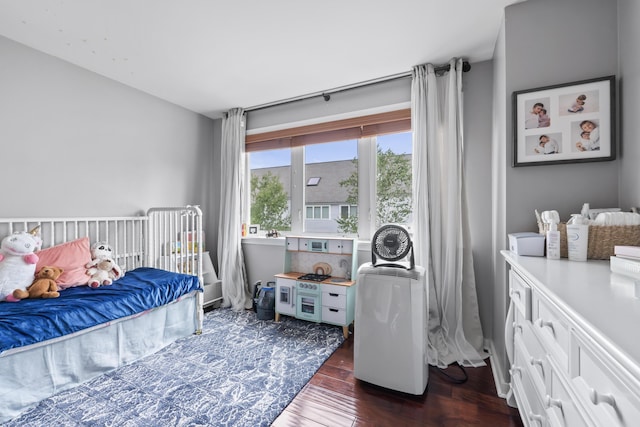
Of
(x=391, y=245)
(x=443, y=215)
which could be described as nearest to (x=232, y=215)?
(x=391, y=245)

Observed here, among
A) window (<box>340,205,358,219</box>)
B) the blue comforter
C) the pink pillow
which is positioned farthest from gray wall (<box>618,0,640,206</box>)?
the pink pillow

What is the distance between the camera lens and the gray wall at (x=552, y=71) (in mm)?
1503

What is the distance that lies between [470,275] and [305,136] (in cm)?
228

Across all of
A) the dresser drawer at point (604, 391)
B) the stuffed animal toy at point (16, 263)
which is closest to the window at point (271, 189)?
the stuffed animal toy at point (16, 263)

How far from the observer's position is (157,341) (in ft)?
7.40

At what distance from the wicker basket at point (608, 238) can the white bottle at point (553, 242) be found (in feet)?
0.18

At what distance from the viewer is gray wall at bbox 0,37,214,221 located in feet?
6.91

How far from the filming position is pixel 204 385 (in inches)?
71.6

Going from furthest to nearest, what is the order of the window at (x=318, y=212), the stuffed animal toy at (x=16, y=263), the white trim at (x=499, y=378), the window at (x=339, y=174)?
1. the window at (x=318, y=212)
2. the window at (x=339, y=174)
3. the stuffed animal toy at (x=16, y=263)
4. the white trim at (x=499, y=378)

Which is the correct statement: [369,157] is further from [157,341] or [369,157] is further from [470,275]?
[157,341]

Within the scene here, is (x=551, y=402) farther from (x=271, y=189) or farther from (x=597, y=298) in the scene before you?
(x=271, y=189)

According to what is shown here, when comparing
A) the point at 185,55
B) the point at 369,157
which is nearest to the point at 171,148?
the point at 185,55

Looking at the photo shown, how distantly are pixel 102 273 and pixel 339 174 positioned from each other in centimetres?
241

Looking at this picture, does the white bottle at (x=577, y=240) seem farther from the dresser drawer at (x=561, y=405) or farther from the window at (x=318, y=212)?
the window at (x=318, y=212)
